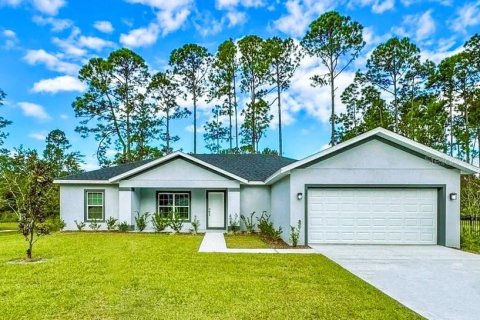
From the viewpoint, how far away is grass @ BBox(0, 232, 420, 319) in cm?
536

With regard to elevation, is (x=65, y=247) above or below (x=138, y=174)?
below

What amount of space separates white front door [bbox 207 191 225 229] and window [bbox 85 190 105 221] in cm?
517

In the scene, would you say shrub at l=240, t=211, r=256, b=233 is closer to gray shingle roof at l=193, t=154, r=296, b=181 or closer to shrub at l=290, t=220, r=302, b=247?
gray shingle roof at l=193, t=154, r=296, b=181

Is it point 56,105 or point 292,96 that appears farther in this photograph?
point 292,96

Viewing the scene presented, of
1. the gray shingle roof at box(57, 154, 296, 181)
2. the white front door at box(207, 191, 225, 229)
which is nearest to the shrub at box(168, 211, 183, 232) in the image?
the white front door at box(207, 191, 225, 229)

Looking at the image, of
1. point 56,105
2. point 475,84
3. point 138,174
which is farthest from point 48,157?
point 475,84

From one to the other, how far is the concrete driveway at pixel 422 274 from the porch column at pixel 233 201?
5603 millimetres

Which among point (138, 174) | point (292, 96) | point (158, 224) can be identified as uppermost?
point (292, 96)

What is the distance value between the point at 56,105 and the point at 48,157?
14844mm

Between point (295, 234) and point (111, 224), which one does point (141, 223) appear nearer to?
point (111, 224)

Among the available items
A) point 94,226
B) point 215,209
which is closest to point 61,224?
point 94,226

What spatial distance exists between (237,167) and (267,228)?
4.66 meters

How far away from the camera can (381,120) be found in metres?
29.6

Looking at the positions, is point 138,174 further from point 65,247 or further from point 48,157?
point 48,157
